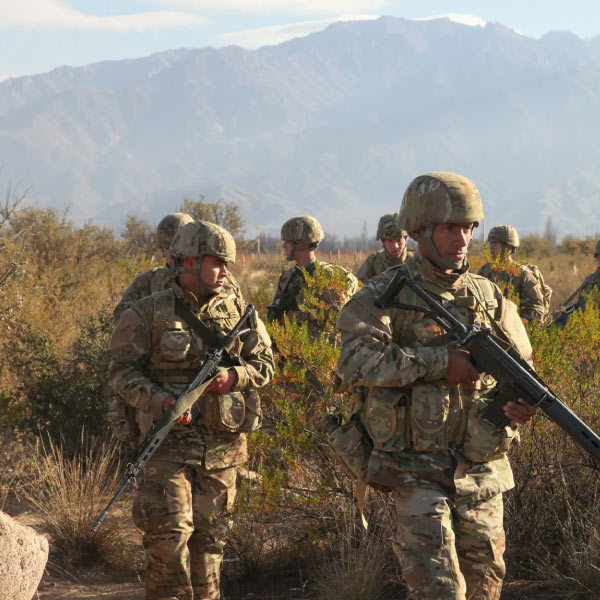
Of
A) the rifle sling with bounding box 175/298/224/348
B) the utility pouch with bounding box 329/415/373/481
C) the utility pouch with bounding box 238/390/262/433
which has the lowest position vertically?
the utility pouch with bounding box 238/390/262/433

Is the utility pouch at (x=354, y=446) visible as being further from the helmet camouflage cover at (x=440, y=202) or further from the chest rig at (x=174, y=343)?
the chest rig at (x=174, y=343)

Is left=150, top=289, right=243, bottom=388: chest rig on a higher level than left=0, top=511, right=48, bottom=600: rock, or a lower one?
higher

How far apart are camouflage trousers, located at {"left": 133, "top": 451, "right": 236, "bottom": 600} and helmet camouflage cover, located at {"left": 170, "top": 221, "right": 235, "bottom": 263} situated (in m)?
1.04

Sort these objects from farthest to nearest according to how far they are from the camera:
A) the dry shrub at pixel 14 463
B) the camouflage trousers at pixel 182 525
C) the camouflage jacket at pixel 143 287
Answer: the dry shrub at pixel 14 463
the camouflage jacket at pixel 143 287
the camouflage trousers at pixel 182 525

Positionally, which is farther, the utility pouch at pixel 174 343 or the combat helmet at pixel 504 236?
the combat helmet at pixel 504 236

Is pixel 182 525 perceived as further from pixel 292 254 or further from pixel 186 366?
pixel 292 254

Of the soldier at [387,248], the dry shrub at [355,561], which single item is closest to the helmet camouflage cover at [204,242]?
the dry shrub at [355,561]

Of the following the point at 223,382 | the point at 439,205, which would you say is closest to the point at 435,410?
the point at 439,205

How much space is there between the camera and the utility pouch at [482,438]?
11.3 feet

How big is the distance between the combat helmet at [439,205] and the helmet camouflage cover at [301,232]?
4.13 meters

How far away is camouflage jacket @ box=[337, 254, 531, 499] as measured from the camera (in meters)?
3.39

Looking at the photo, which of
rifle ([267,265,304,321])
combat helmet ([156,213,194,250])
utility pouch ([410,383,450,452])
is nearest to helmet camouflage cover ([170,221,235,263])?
utility pouch ([410,383,450,452])

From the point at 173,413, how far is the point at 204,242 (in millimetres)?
874

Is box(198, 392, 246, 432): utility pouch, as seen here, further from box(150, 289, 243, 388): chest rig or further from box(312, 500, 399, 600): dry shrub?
box(312, 500, 399, 600): dry shrub
